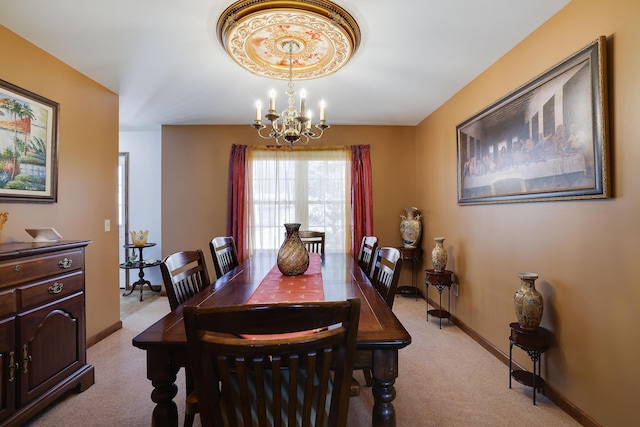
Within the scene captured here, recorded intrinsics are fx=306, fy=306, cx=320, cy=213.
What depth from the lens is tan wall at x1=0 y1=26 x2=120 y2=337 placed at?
2.26 metres

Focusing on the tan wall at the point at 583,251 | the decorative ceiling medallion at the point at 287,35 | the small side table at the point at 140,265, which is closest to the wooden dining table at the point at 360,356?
the tan wall at the point at 583,251

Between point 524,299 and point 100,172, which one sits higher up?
point 100,172

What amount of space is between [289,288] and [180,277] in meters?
0.60

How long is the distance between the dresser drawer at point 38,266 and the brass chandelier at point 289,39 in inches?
61.0

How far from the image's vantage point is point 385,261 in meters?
1.97

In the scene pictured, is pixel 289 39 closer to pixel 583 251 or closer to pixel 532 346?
pixel 583 251

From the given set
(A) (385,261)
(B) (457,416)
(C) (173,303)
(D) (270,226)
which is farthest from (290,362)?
(D) (270,226)

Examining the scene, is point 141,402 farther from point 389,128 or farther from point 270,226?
point 389,128

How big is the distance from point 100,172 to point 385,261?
291 cm

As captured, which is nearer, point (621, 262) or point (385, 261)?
point (621, 262)

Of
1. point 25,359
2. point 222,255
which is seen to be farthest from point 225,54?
point 25,359

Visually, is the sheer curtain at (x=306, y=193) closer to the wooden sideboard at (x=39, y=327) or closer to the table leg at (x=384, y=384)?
the wooden sideboard at (x=39, y=327)

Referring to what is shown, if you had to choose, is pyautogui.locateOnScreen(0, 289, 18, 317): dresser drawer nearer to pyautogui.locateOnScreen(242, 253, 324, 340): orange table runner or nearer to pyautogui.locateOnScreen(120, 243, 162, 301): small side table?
pyautogui.locateOnScreen(242, 253, 324, 340): orange table runner

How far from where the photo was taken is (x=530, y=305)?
1.96 m
